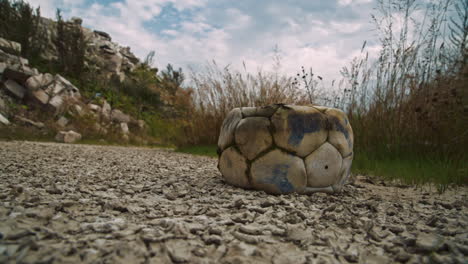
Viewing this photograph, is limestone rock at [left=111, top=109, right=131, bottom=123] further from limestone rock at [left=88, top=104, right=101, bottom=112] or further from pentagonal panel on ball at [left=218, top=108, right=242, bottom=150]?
pentagonal panel on ball at [left=218, top=108, right=242, bottom=150]

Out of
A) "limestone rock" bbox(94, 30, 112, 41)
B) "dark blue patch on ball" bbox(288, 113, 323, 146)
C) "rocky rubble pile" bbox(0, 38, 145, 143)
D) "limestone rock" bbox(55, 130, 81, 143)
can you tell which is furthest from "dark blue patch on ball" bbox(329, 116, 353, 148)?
"limestone rock" bbox(94, 30, 112, 41)

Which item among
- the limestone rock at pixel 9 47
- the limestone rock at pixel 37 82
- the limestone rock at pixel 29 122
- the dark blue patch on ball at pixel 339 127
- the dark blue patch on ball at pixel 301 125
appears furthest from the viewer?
the limestone rock at pixel 9 47

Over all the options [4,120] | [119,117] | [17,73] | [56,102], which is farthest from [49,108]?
[119,117]

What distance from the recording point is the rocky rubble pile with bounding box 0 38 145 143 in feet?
21.0

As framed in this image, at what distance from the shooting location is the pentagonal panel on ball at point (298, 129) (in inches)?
60.5

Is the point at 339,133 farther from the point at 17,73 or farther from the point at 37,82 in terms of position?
the point at 17,73

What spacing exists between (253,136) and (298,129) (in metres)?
0.27

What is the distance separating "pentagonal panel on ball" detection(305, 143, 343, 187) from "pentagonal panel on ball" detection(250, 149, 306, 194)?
5cm

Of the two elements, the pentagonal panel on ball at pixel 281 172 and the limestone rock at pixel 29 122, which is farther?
the limestone rock at pixel 29 122

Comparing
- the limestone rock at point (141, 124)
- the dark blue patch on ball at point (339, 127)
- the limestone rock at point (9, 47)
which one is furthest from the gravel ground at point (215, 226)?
the limestone rock at point (9, 47)

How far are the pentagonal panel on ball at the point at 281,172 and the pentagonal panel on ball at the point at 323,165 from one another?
0.05 meters

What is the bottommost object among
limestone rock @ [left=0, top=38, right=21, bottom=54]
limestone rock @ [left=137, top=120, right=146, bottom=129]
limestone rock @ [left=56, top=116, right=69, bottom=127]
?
limestone rock @ [left=56, top=116, right=69, bottom=127]

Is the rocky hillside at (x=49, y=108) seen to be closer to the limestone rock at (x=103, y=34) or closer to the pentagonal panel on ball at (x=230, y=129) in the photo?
the pentagonal panel on ball at (x=230, y=129)

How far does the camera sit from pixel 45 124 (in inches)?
245
